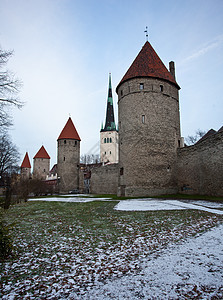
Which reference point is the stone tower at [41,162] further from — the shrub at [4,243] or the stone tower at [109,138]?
the shrub at [4,243]

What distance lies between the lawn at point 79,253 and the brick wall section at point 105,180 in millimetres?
20567

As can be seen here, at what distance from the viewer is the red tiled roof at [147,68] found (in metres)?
19.0

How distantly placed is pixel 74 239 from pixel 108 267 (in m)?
1.70

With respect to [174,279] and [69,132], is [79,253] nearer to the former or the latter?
[174,279]

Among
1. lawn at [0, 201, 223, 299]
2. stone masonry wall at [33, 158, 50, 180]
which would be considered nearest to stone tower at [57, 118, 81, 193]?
stone masonry wall at [33, 158, 50, 180]

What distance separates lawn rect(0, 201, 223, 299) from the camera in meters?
2.62

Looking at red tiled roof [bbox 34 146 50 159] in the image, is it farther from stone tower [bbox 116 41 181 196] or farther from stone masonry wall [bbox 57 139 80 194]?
stone tower [bbox 116 41 181 196]

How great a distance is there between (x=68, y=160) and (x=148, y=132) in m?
22.3

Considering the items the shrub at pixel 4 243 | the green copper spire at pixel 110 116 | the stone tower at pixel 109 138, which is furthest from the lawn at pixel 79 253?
the green copper spire at pixel 110 116

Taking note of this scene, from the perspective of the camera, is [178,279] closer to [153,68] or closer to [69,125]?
[153,68]

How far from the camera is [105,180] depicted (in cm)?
2822

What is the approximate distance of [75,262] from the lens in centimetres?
336

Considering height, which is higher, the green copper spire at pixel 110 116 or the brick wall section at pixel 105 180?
the green copper spire at pixel 110 116

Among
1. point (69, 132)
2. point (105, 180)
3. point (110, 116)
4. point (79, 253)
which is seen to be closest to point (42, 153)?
point (110, 116)
